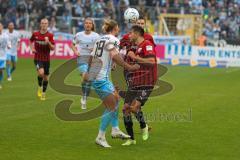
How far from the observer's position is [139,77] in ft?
40.3

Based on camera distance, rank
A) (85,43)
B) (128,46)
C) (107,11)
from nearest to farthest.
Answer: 1. (128,46)
2. (85,43)
3. (107,11)

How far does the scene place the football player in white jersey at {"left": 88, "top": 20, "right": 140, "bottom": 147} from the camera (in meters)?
11.5

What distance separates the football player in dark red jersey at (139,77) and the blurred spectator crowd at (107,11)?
2883 cm

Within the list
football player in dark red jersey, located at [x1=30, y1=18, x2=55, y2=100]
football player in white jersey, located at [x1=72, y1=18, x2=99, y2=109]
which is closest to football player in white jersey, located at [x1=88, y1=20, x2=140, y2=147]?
football player in white jersey, located at [x1=72, y1=18, x2=99, y2=109]

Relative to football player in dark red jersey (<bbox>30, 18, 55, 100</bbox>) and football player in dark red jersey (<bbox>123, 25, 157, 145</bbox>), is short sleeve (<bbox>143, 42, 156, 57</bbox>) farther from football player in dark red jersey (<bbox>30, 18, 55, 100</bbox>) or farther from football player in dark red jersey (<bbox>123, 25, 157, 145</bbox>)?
football player in dark red jersey (<bbox>30, 18, 55, 100</bbox>)

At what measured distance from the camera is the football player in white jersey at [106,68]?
11453mm

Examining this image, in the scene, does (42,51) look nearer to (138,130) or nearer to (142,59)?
(138,130)

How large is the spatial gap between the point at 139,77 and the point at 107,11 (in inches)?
1263

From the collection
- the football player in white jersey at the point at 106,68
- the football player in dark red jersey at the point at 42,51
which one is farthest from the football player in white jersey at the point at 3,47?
the football player in white jersey at the point at 106,68

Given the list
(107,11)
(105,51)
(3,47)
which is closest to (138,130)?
(105,51)

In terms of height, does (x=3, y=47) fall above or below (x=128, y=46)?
below

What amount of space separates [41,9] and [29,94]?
77.6 feet

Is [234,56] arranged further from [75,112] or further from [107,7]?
[75,112]

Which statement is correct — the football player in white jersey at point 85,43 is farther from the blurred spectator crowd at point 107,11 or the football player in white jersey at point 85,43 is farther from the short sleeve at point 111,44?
the blurred spectator crowd at point 107,11
